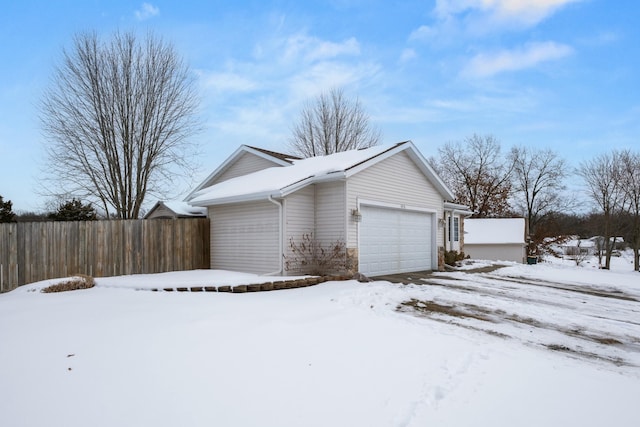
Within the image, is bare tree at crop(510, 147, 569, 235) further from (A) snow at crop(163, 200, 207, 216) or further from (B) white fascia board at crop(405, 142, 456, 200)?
(A) snow at crop(163, 200, 207, 216)

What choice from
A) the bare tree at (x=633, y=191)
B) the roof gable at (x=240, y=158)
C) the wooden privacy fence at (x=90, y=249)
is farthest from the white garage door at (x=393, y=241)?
the bare tree at (x=633, y=191)

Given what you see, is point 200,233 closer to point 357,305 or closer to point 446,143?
point 357,305

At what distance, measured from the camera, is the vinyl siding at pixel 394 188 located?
1127cm

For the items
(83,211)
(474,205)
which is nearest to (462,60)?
(83,211)

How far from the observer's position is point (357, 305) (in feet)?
24.7

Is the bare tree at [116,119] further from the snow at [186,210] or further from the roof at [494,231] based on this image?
the roof at [494,231]

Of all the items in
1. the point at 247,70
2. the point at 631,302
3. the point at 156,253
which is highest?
the point at 247,70

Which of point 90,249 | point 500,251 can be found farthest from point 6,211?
point 500,251

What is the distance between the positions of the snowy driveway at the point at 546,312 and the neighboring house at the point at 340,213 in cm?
198

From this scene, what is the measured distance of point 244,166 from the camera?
17516 mm

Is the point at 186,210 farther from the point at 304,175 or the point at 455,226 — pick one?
the point at 455,226

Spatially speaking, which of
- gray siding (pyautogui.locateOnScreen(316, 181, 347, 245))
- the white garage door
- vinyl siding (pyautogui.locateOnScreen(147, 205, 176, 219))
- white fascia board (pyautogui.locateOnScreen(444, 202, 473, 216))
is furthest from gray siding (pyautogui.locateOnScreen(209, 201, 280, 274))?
white fascia board (pyautogui.locateOnScreen(444, 202, 473, 216))

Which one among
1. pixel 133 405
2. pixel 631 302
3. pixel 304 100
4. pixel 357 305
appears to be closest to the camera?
pixel 133 405

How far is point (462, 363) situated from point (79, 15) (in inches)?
733
